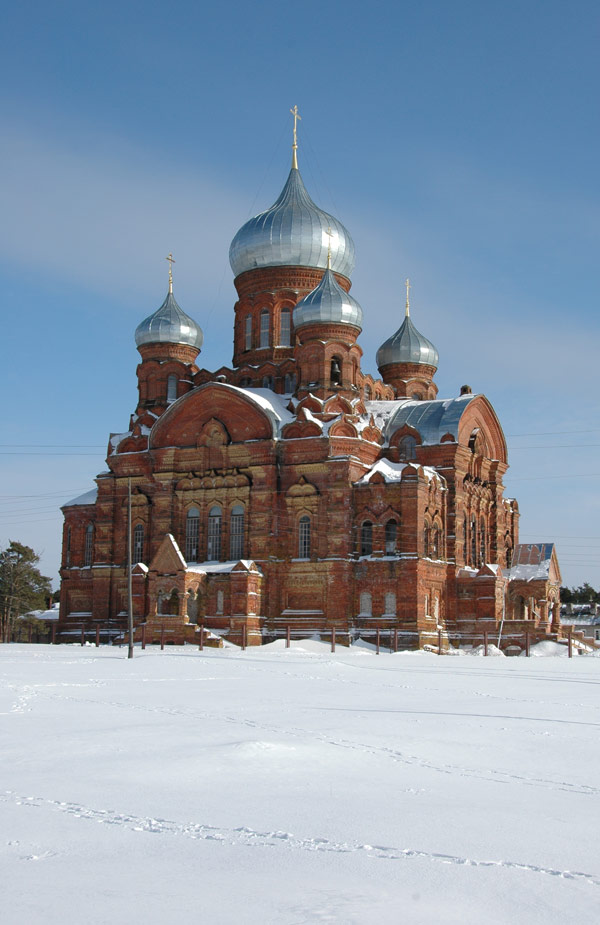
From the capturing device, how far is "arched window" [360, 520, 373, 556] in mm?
37656

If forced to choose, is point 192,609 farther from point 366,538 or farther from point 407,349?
point 407,349

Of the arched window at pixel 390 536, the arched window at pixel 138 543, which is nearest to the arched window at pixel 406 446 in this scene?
the arched window at pixel 390 536

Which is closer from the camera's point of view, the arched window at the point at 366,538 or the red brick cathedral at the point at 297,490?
the red brick cathedral at the point at 297,490

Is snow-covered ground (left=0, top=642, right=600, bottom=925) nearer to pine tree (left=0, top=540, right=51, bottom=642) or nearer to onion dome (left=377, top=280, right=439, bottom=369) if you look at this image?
onion dome (left=377, top=280, right=439, bottom=369)

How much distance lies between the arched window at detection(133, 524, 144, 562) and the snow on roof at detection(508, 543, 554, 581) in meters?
15.7

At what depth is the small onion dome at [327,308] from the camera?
39.9 meters

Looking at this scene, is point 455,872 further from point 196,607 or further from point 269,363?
point 269,363

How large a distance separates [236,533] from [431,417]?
374 inches

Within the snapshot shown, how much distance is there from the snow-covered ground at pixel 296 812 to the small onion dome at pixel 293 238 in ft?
108

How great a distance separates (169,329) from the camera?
45094 millimetres

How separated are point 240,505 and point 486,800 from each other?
32205 mm

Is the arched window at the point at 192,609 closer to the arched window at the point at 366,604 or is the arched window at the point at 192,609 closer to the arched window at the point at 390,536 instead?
the arched window at the point at 366,604

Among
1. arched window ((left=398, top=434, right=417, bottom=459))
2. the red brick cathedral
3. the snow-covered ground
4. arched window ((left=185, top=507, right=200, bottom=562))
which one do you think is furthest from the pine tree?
the snow-covered ground

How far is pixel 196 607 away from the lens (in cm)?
3816
